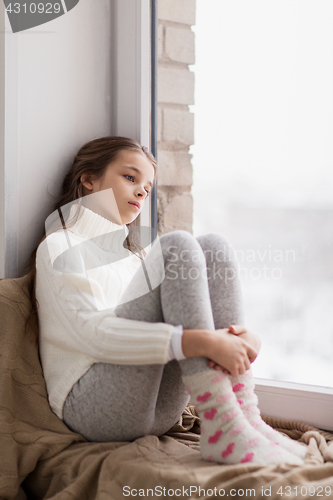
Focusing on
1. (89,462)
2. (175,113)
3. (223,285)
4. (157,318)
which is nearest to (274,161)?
(175,113)

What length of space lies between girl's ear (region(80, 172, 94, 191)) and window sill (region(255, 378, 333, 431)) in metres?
0.81

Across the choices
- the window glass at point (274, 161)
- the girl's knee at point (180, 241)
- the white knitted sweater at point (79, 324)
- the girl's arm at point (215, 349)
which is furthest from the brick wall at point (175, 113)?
the girl's arm at point (215, 349)

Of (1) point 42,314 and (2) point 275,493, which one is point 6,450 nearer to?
(1) point 42,314

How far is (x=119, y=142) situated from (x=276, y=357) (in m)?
0.85

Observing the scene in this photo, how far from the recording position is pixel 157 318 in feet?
3.17

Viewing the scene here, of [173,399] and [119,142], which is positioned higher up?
[119,142]

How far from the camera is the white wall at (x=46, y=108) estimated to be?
1.17 m

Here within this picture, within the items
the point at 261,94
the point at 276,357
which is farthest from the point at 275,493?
the point at 261,94

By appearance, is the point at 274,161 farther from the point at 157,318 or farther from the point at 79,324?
the point at 79,324

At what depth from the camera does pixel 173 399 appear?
1061mm

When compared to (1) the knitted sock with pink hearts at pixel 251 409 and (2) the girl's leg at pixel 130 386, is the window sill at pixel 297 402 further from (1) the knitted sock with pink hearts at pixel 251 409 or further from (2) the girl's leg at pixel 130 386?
(2) the girl's leg at pixel 130 386

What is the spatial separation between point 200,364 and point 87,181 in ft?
2.28

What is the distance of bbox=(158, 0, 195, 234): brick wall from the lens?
4.77ft

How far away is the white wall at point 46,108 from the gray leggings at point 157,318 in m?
0.43
